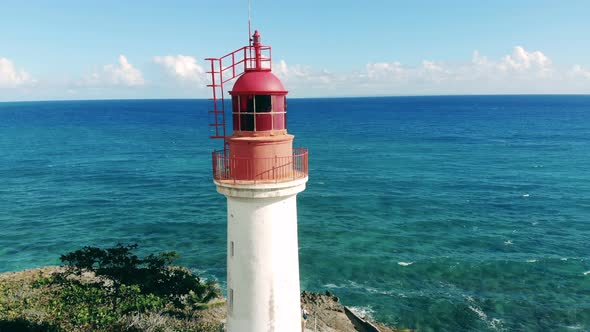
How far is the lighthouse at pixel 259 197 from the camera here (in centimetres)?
1259

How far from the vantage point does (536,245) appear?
4156 cm

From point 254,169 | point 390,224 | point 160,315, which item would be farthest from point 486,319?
point 254,169

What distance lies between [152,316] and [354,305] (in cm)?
1600

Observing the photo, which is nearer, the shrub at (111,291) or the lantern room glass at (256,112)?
the lantern room glass at (256,112)

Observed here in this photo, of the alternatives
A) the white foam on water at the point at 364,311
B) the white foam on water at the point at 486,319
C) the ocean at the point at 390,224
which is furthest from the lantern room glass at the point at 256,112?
the white foam on water at the point at 486,319

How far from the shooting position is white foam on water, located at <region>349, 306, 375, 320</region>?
30.5m

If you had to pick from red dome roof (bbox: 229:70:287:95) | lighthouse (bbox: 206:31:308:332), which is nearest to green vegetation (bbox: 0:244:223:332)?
lighthouse (bbox: 206:31:308:332)

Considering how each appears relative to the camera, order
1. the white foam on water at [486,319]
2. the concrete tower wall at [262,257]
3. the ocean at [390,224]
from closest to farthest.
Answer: the concrete tower wall at [262,257] < the white foam on water at [486,319] < the ocean at [390,224]

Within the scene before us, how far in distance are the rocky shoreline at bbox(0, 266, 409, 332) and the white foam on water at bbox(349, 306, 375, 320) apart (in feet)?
2.80

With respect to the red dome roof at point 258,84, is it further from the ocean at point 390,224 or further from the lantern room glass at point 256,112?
the ocean at point 390,224

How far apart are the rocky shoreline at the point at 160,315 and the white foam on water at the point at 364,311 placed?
0.85m

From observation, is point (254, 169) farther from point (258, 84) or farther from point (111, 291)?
point (111, 291)

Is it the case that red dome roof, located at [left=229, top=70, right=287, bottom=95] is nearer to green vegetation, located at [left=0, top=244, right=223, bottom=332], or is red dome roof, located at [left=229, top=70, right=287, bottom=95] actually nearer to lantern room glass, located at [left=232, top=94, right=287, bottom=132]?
lantern room glass, located at [left=232, top=94, right=287, bottom=132]

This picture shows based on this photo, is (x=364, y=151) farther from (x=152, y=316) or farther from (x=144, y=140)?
(x=152, y=316)
